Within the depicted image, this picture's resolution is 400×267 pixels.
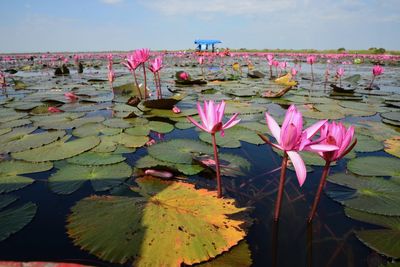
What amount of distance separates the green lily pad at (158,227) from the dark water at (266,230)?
0.25ft

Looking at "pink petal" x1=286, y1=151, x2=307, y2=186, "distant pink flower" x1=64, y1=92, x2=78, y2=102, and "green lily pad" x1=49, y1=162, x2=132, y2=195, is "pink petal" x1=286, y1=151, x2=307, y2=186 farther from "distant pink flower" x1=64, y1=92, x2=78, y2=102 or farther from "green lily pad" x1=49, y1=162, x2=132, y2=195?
"distant pink flower" x1=64, y1=92, x2=78, y2=102

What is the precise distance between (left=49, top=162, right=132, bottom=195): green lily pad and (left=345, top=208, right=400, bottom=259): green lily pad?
1470 millimetres

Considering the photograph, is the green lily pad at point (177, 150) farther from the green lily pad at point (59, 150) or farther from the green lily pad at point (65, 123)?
the green lily pad at point (65, 123)

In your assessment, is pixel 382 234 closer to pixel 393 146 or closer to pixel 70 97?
pixel 393 146

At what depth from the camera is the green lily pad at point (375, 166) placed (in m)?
2.05

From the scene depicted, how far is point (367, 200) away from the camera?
1.67m

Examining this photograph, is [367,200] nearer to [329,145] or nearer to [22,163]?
[329,145]

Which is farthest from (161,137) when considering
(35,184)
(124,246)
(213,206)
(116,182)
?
(124,246)

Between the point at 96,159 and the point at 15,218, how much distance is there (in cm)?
79

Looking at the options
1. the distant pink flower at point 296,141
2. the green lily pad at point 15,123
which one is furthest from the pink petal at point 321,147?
the green lily pad at point 15,123

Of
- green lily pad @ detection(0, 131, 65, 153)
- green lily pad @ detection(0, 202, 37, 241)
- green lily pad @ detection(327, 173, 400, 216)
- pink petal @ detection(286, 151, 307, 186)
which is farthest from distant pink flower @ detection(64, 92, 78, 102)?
pink petal @ detection(286, 151, 307, 186)

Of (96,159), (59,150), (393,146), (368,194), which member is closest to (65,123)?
(59,150)

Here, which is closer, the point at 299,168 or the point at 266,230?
the point at 299,168

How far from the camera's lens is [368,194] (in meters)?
1.74
